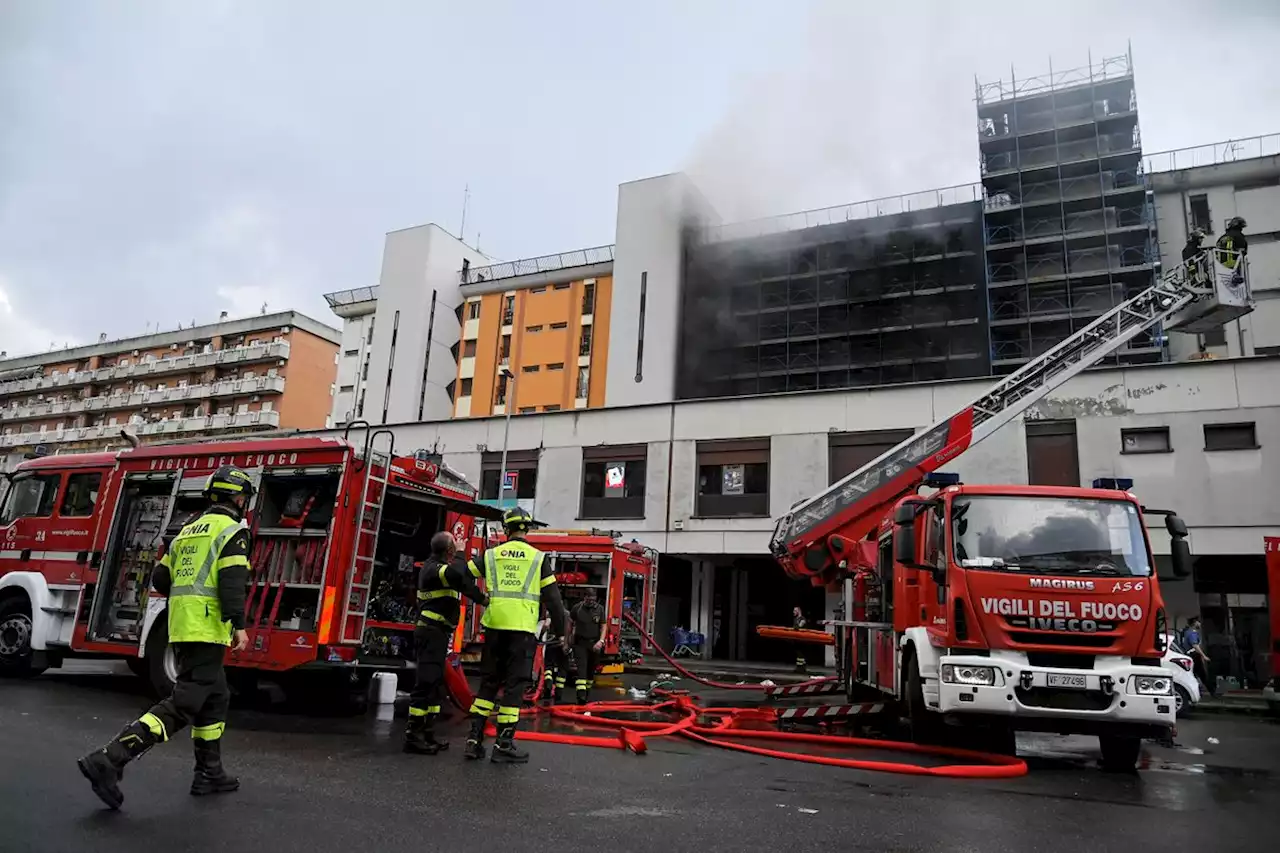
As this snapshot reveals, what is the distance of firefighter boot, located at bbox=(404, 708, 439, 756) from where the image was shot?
20.7 feet

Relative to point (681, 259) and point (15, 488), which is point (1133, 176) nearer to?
point (681, 259)

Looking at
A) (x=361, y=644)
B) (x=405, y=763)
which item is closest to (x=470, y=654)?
(x=361, y=644)

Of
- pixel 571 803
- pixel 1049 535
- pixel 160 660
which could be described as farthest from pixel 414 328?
pixel 571 803

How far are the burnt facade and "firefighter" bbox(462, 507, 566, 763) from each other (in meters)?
32.2

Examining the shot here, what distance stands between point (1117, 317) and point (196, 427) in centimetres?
5888

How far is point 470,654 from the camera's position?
10.9 meters

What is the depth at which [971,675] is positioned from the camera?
6.73 m

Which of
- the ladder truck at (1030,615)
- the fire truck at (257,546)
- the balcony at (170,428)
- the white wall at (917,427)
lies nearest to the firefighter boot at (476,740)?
the fire truck at (257,546)

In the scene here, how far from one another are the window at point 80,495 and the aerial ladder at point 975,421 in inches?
325

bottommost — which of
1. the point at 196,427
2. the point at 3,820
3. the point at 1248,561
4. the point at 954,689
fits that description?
the point at 3,820

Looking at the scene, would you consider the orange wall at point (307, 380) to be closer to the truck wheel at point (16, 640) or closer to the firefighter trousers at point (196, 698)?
the truck wheel at point (16, 640)

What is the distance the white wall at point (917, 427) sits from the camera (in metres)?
21.8

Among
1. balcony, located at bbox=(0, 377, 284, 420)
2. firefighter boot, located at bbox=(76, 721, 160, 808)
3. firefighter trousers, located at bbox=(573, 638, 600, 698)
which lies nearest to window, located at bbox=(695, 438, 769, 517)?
firefighter trousers, located at bbox=(573, 638, 600, 698)

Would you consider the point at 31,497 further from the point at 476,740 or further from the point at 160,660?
the point at 476,740
